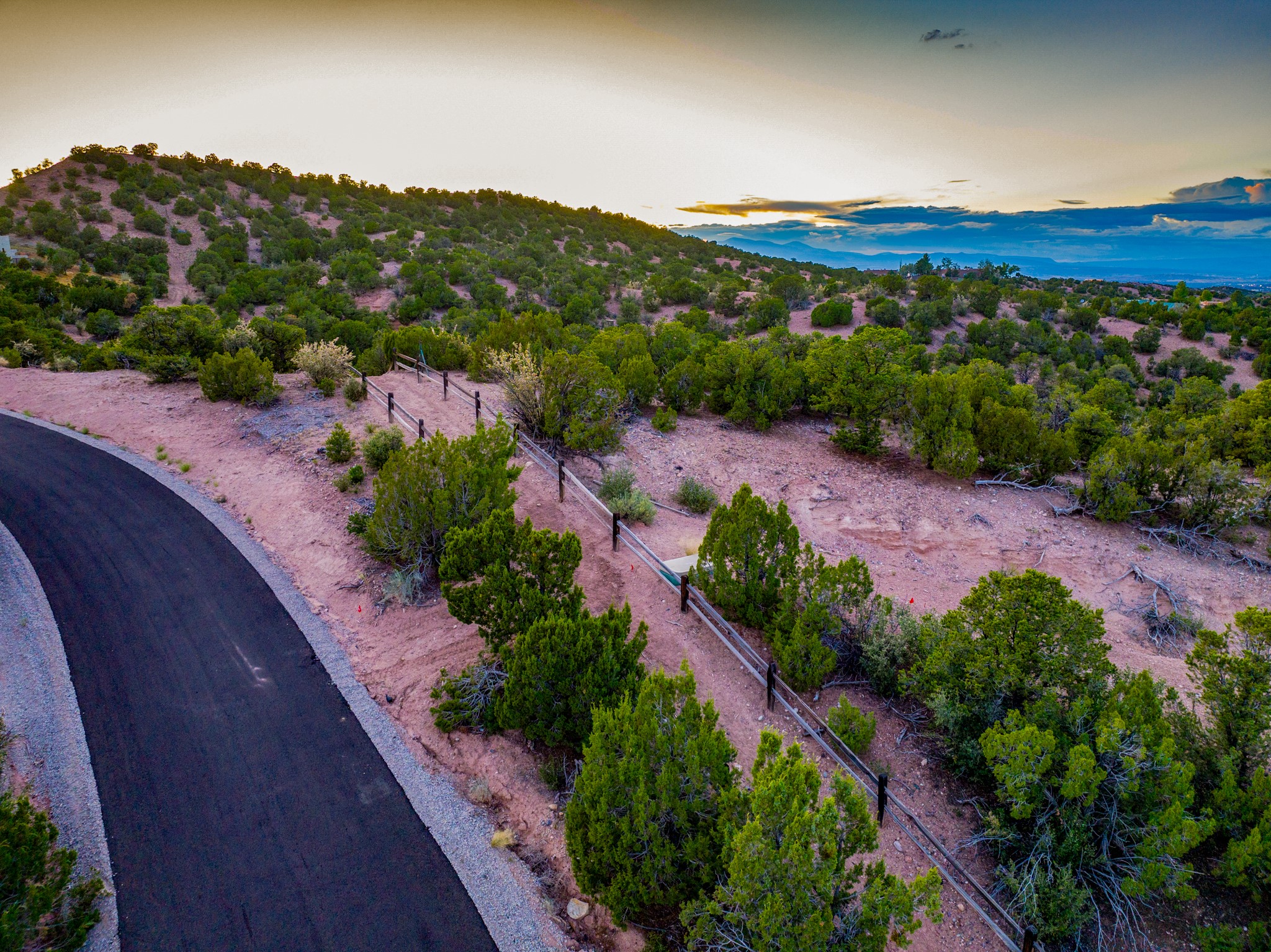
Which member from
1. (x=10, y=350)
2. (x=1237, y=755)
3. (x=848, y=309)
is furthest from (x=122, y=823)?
(x=848, y=309)

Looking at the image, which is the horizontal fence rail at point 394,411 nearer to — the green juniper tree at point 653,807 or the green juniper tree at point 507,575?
the green juniper tree at point 507,575

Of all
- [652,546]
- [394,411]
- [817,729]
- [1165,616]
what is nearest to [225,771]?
[817,729]

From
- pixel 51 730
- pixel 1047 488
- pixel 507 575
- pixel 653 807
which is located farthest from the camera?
pixel 1047 488

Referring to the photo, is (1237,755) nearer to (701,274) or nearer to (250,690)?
(250,690)

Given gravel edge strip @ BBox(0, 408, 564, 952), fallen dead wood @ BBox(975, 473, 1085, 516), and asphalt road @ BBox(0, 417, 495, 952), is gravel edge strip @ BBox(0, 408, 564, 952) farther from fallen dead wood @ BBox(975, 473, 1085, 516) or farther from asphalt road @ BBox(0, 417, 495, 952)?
fallen dead wood @ BBox(975, 473, 1085, 516)

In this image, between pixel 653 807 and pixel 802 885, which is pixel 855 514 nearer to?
pixel 653 807

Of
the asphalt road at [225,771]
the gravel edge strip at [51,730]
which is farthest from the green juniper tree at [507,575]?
the gravel edge strip at [51,730]
